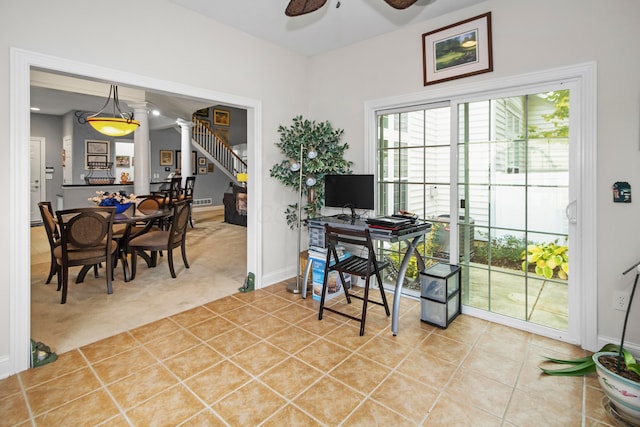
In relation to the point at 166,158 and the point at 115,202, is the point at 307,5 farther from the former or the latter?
the point at 166,158

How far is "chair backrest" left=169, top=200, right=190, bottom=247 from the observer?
412cm

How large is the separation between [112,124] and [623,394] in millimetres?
5985

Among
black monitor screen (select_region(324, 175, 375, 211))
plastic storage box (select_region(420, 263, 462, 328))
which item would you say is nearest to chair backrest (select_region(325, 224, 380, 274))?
plastic storage box (select_region(420, 263, 462, 328))

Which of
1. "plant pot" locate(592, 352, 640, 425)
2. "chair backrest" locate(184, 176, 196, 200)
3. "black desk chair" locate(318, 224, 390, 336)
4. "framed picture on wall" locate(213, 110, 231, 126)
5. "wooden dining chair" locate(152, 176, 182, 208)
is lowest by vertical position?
"plant pot" locate(592, 352, 640, 425)

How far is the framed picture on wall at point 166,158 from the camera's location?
10.9 metres

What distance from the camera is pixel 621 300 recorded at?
2.38 metres

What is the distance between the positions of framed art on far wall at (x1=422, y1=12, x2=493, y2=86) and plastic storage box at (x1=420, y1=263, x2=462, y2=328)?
1.71 m

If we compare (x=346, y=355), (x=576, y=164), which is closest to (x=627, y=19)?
(x=576, y=164)

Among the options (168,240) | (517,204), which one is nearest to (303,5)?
(517,204)

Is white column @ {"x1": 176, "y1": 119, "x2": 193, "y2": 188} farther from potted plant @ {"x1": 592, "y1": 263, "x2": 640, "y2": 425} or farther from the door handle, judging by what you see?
potted plant @ {"x1": 592, "y1": 263, "x2": 640, "y2": 425}

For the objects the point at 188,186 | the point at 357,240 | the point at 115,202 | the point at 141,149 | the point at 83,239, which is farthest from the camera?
the point at 188,186

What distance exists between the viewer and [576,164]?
2504mm

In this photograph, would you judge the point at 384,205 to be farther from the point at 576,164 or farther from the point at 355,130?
the point at 576,164

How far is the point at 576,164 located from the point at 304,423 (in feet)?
8.27
